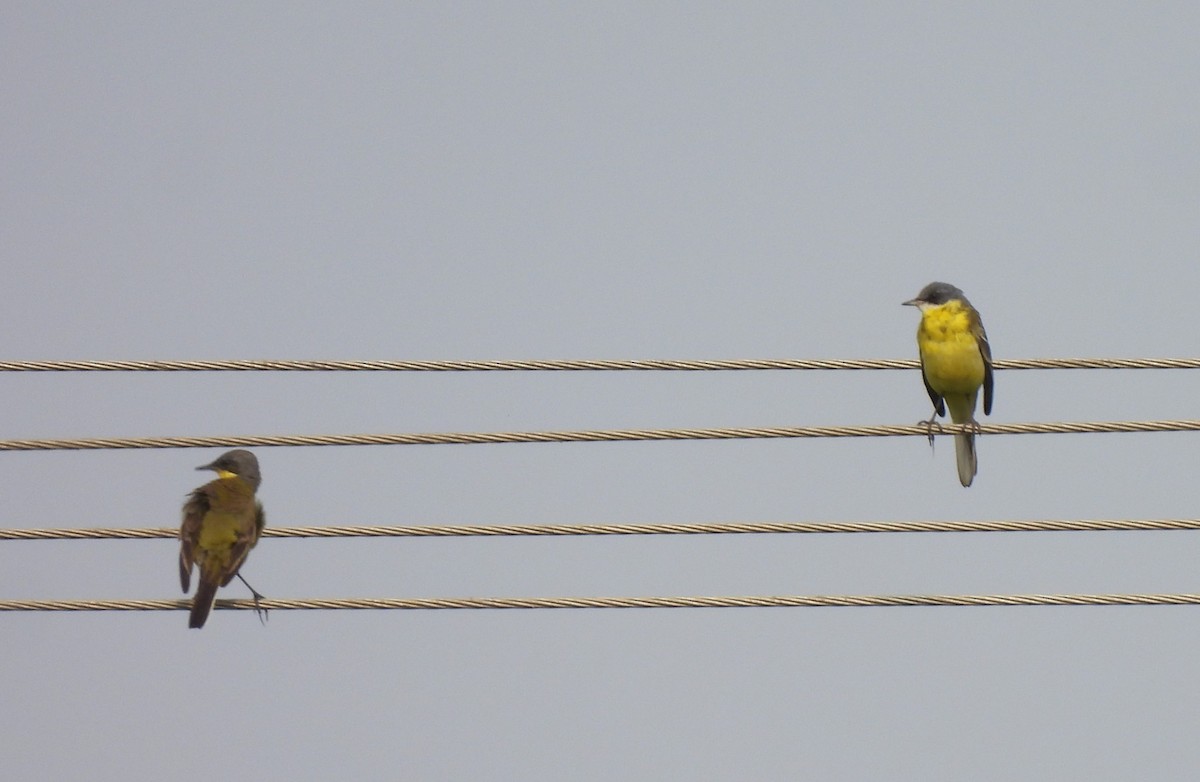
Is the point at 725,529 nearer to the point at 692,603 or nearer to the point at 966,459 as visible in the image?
the point at 692,603

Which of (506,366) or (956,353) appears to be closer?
(506,366)

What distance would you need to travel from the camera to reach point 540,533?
8.10m

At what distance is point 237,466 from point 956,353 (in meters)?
4.70

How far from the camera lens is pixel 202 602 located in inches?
373

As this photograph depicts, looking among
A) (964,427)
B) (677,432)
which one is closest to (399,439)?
(677,432)

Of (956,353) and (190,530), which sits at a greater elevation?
(956,353)

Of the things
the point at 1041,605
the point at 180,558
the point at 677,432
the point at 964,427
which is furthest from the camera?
the point at 964,427

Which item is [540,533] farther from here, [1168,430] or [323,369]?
[1168,430]

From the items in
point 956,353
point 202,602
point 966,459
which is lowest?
point 202,602

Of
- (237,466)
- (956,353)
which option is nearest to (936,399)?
(956,353)

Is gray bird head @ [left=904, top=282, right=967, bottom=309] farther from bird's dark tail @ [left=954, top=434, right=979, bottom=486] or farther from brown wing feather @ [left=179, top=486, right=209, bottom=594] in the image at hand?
brown wing feather @ [left=179, top=486, right=209, bottom=594]

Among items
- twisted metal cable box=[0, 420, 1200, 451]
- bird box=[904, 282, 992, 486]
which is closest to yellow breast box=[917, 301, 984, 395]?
bird box=[904, 282, 992, 486]

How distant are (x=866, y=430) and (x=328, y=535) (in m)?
2.58

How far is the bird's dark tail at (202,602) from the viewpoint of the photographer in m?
9.34
